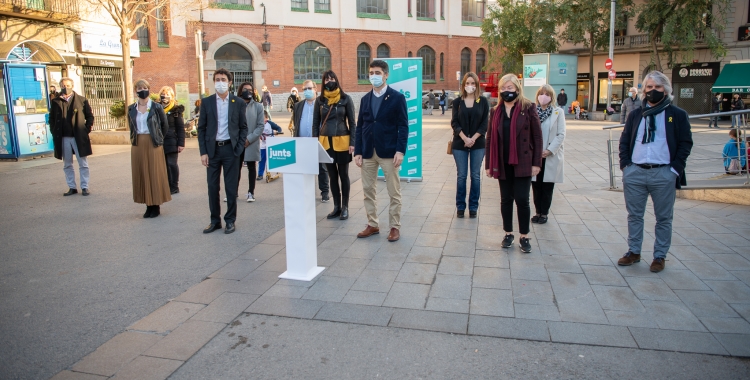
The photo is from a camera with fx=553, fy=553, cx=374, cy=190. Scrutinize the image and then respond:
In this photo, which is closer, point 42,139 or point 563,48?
point 42,139

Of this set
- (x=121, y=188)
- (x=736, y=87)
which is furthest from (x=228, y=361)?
(x=736, y=87)

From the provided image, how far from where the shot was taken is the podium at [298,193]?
16.8 ft

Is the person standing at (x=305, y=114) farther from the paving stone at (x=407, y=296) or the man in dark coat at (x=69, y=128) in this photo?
the paving stone at (x=407, y=296)

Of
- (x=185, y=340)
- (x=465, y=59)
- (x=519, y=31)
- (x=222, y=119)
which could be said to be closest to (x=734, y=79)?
(x=519, y=31)

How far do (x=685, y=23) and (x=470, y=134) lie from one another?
26.1 metres

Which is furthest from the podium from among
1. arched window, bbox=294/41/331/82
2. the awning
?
arched window, bbox=294/41/331/82

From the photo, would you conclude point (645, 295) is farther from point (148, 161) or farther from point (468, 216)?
point (148, 161)

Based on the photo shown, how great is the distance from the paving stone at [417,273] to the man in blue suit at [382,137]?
0.96 metres

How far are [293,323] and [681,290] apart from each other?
3.36m

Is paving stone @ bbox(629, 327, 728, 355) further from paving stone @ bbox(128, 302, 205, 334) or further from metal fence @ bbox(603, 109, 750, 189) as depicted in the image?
metal fence @ bbox(603, 109, 750, 189)

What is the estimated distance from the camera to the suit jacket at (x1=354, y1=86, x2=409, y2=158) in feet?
21.1

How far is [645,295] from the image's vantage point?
15.5ft

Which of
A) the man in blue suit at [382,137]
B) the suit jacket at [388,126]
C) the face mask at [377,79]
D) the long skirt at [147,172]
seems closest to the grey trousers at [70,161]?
the long skirt at [147,172]

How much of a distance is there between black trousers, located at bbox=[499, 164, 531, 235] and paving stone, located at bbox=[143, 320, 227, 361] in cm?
333
